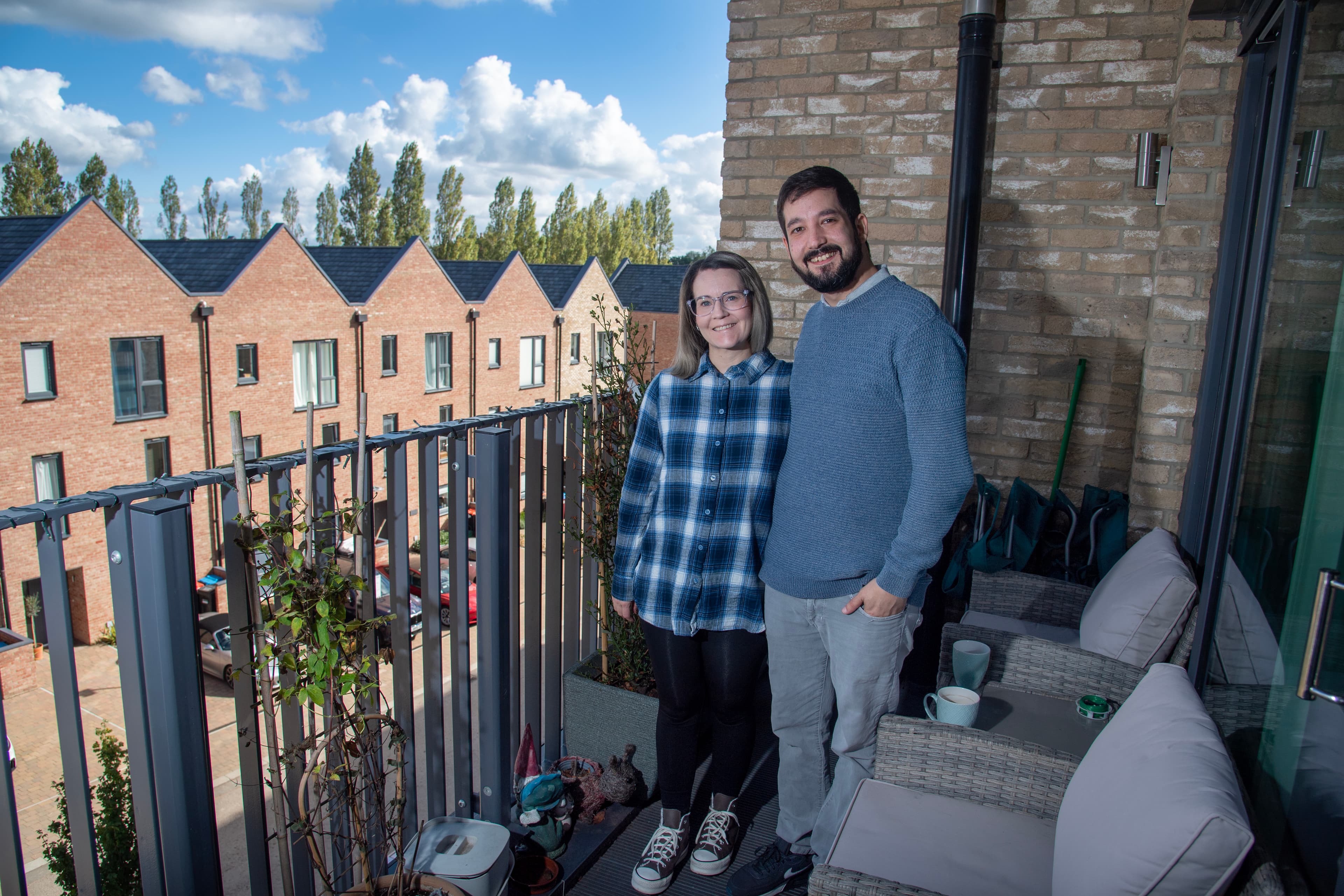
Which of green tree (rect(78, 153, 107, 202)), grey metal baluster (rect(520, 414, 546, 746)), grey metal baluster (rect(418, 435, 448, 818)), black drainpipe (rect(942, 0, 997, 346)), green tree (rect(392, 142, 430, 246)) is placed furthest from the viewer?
green tree (rect(392, 142, 430, 246))

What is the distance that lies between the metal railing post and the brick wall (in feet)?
7.78

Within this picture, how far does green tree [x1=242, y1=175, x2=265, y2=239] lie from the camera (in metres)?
58.0

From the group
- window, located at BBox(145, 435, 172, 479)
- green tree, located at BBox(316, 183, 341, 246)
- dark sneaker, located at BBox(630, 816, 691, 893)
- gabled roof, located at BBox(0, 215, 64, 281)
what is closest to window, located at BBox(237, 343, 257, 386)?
window, located at BBox(145, 435, 172, 479)

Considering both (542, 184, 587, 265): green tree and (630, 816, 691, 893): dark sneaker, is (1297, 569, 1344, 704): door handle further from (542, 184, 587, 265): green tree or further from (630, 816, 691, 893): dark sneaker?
(542, 184, 587, 265): green tree

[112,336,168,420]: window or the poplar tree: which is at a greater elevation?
the poplar tree

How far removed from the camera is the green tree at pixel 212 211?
57000 millimetres

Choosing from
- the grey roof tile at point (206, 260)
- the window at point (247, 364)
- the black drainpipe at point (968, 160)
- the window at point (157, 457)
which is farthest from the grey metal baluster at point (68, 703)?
the window at point (247, 364)

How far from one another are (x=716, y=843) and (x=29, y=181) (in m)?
40.7

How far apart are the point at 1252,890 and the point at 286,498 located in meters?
1.52

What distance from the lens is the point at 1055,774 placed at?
1.53 meters

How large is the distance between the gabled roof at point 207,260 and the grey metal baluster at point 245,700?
789 inches

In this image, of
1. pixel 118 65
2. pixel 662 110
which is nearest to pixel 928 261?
pixel 662 110

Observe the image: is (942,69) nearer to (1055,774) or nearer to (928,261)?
(928,261)

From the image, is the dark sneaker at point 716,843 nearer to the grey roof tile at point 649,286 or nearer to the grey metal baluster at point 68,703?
the grey metal baluster at point 68,703
